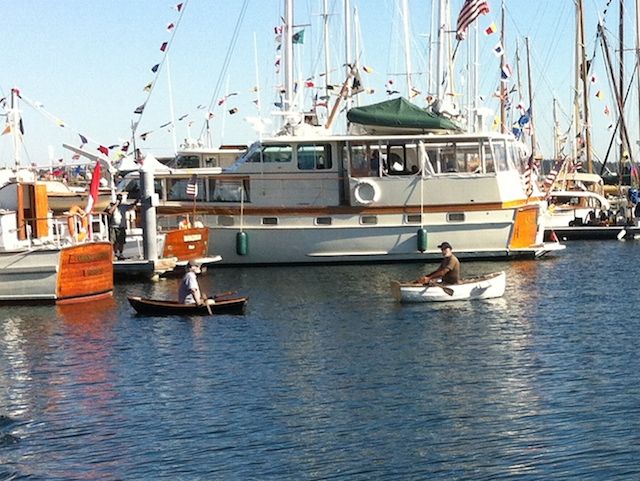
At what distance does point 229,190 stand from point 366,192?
4975 millimetres

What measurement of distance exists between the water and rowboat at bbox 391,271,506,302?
13.5 inches

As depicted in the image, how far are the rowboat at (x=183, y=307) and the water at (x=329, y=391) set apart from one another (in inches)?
11.4

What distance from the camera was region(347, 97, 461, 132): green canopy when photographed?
144 feet

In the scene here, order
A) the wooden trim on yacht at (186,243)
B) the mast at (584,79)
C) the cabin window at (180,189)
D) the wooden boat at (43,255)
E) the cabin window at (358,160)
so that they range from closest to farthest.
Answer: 1. the wooden boat at (43,255)
2. the wooden trim on yacht at (186,243)
3. the cabin window at (358,160)
4. the cabin window at (180,189)
5. the mast at (584,79)

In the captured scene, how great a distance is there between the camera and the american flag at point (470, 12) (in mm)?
44406

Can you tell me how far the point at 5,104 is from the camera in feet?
143

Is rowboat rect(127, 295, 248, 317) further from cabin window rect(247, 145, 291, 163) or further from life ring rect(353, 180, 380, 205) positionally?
cabin window rect(247, 145, 291, 163)

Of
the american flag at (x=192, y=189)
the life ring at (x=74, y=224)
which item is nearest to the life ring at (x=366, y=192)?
the american flag at (x=192, y=189)

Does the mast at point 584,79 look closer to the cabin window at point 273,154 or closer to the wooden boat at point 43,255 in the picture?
the cabin window at point 273,154

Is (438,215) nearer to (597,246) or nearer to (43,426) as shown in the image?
(597,246)

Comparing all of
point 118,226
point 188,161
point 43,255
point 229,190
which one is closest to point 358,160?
point 229,190

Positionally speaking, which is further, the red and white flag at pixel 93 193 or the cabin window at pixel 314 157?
the cabin window at pixel 314 157

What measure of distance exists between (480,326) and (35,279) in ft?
38.4

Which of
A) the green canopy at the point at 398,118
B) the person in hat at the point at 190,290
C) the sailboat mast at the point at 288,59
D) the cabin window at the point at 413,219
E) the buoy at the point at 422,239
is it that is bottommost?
the person in hat at the point at 190,290
